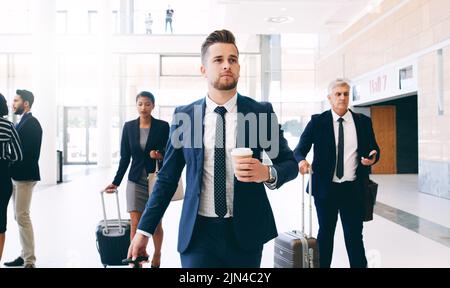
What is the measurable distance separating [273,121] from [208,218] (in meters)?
0.48

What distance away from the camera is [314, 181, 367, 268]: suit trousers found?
348 cm

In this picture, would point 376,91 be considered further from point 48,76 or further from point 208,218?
point 208,218

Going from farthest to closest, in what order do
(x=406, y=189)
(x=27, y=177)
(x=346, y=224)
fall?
(x=406, y=189) < (x=27, y=177) < (x=346, y=224)

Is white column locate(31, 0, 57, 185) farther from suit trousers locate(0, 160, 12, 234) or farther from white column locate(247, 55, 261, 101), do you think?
white column locate(247, 55, 261, 101)

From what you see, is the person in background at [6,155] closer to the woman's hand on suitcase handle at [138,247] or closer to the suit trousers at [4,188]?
the suit trousers at [4,188]

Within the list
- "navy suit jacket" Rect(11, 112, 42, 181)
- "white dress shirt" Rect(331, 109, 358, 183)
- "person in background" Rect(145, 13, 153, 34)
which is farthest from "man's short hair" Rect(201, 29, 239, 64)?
"person in background" Rect(145, 13, 153, 34)

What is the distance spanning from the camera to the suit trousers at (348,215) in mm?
3484

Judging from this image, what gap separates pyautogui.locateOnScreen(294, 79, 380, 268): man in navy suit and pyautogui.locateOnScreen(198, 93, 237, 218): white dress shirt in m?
1.80

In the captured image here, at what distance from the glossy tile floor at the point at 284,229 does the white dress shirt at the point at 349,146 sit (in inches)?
46.4

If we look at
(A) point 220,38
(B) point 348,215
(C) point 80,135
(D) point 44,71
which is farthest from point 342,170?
(C) point 80,135

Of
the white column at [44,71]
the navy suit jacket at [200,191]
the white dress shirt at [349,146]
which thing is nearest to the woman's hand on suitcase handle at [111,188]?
the white dress shirt at [349,146]

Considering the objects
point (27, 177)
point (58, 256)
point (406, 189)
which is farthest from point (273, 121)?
point (406, 189)

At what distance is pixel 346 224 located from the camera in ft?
11.5

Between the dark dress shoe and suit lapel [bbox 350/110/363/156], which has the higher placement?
suit lapel [bbox 350/110/363/156]
